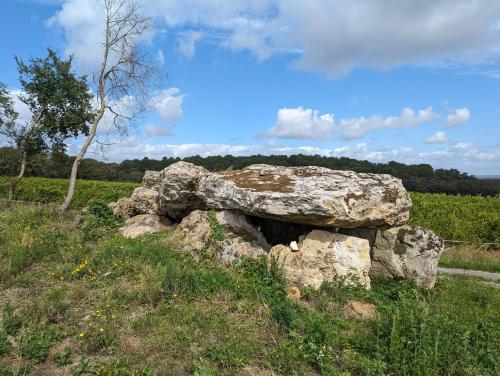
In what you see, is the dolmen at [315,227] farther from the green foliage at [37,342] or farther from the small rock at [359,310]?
the green foliage at [37,342]

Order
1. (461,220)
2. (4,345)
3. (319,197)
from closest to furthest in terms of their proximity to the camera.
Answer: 1. (4,345)
2. (319,197)
3. (461,220)

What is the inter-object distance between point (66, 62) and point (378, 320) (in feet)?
52.7

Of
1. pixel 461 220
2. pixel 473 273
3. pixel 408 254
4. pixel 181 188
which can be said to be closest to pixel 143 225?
pixel 181 188

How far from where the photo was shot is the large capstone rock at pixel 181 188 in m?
10.7

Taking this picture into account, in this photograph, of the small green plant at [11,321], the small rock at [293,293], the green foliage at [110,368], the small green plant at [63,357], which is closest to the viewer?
the green foliage at [110,368]

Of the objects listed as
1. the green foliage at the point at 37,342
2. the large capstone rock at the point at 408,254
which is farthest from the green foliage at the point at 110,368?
the large capstone rock at the point at 408,254

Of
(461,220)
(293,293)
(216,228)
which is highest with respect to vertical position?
(216,228)

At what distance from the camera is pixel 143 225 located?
11148 millimetres

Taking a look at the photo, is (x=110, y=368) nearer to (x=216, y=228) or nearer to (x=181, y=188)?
(x=216, y=228)

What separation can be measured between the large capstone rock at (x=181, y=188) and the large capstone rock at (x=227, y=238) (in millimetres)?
1789

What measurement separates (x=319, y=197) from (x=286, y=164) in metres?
13.6

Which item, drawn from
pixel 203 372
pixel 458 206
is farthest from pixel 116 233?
pixel 458 206

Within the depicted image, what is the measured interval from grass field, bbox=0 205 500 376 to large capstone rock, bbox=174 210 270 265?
329mm

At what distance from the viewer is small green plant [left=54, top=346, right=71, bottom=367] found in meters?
4.71
